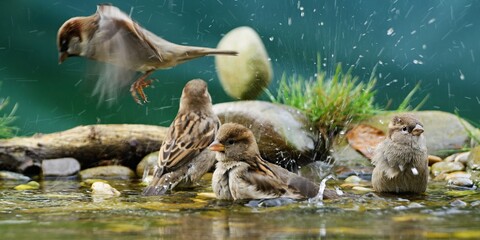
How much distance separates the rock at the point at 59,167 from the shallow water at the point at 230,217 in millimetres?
2010

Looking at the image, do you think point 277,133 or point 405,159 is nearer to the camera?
point 405,159

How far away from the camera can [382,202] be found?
4449 millimetres

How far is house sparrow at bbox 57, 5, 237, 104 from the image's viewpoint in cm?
489

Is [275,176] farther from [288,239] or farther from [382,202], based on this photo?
[288,239]

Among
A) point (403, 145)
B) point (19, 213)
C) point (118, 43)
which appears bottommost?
point (19, 213)

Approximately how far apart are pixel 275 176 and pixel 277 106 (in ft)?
10.1

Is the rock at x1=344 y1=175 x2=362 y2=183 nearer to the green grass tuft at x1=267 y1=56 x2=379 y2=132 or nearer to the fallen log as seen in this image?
the green grass tuft at x1=267 y1=56 x2=379 y2=132

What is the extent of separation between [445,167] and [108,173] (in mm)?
3251

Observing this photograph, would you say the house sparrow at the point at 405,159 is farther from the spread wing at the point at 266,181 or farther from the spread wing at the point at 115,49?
the spread wing at the point at 115,49

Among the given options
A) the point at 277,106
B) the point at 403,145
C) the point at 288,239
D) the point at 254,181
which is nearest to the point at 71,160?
the point at 277,106

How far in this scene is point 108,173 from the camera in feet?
23.4

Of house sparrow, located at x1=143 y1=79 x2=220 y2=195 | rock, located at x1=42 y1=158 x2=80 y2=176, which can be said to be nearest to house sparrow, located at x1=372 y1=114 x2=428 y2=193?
house sparrow, located at x1=143 y1=79 x2=220 y2=195

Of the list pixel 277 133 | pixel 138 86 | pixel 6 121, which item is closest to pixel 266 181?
pixel 138 86

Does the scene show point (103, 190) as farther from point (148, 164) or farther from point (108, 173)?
point (148, 164)
